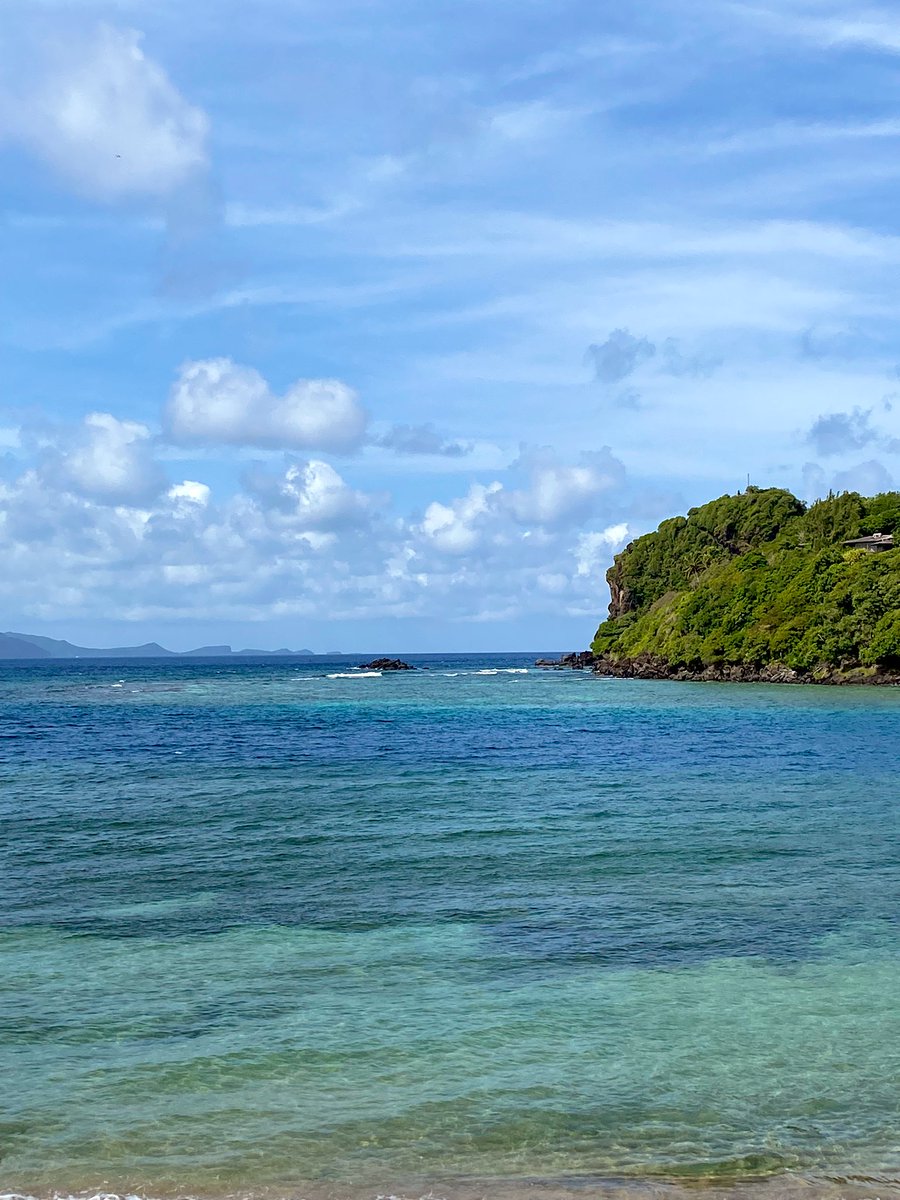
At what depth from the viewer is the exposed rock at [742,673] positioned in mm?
101250

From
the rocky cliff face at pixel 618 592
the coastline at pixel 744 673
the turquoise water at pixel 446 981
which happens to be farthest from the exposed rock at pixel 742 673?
the turquoise water at pixel 446 981

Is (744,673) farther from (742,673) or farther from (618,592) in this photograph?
(618,592)

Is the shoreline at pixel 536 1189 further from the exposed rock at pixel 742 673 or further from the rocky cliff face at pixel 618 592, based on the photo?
the rocky cliff face at pixel 618 592

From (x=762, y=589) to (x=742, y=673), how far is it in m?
12.5

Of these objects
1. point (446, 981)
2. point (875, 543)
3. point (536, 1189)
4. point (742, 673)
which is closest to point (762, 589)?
point (742, 673)

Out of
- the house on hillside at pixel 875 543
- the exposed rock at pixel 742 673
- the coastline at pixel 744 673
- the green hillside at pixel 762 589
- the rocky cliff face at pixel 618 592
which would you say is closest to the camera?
the coastline at pixel 744 673

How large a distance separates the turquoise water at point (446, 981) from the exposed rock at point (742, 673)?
69.8 m

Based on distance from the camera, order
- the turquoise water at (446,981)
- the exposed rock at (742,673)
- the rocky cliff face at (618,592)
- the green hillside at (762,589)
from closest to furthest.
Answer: the turquoise water at (446,981)
the exposed rock at (742,673)
the green hillside at (762,589)
the rocky cliff face at (618,592)

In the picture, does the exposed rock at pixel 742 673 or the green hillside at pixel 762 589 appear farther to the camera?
the green hillside at pixel 762 589

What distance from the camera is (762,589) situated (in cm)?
12350

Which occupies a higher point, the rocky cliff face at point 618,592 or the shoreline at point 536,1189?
the rocky cliff face at point 618,592

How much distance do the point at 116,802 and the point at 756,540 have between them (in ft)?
466

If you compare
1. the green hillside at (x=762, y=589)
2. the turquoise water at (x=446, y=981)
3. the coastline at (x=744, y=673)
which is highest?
the green hillside at (x=762, y=589)

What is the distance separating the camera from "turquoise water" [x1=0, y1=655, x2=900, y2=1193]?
33.1 ft
